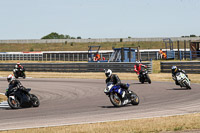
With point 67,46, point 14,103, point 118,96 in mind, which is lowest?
point 14,103

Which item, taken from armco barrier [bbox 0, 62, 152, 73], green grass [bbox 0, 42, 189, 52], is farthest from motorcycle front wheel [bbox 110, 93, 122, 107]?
green grass [bbox 0, 42, 189, 52]

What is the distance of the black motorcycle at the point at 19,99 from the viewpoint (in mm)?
15422

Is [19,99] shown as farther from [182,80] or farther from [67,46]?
[67,46]

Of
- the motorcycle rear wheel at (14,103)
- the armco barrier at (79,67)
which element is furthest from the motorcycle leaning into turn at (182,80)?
the armco barrier at (79,67)

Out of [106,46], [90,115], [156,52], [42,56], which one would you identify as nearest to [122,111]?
[90,115]

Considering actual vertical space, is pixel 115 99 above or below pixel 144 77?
below

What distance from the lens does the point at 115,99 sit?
584 inches

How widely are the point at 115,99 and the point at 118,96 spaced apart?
0.20 meters

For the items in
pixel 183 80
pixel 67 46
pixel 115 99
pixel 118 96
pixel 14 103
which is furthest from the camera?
pixel 67 46

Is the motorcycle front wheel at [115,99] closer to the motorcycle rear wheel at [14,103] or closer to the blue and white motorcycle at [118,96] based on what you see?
the blue and white motorcycle at [118,96]

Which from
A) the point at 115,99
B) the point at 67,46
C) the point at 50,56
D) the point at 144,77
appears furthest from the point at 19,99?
the point at 67,46

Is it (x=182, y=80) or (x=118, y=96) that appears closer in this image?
(x=118, y=96)

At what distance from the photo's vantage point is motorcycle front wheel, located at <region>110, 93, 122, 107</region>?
14766mm

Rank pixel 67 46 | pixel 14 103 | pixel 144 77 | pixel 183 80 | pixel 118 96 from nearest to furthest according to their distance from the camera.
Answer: pixel 118 96 < pixel 14 103 < pixel 183 80 < pixel 144 77 < pixel 67 46
